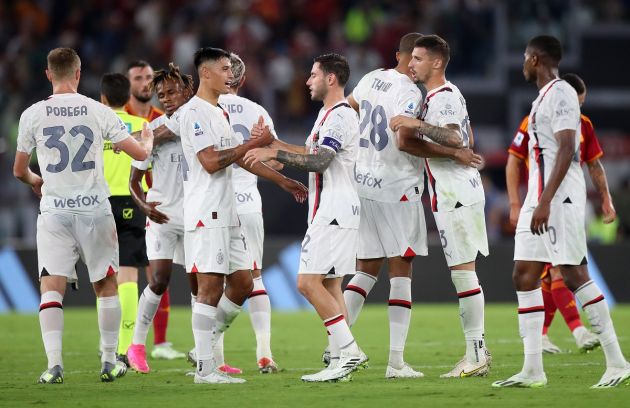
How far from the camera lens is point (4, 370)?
10.6m

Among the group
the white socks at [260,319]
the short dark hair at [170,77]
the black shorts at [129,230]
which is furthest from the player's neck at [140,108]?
the white socks at [260,319]

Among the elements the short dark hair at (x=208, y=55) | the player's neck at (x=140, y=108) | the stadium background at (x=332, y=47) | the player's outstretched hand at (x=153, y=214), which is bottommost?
the player's outstretched hand at (x=153, y=214)

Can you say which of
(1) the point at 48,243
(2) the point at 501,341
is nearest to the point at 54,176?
(1) the point at 48,243

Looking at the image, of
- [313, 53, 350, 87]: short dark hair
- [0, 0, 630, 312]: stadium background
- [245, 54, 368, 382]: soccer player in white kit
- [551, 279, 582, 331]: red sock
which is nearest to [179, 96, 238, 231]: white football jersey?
[245, 54, 368, 382]: soccer player in white kit

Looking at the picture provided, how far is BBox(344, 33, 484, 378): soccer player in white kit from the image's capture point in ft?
32.0

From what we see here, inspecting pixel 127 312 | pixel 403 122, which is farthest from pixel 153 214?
pixel 403 122

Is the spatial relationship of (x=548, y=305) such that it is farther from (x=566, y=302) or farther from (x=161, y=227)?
(x=161, y=227)

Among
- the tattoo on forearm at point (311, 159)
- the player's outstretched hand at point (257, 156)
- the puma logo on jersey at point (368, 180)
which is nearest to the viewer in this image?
the player's outstretched hand at point (257, 156)

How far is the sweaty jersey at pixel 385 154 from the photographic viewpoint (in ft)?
32.4

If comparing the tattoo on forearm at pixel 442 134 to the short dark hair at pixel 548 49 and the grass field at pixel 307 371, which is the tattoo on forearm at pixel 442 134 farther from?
the grass field at pixel 307 371

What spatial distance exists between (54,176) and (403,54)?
124 inches

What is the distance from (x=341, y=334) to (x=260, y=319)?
5.13 feet

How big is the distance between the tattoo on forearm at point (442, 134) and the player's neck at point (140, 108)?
3.58m

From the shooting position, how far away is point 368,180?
9.99 metres
